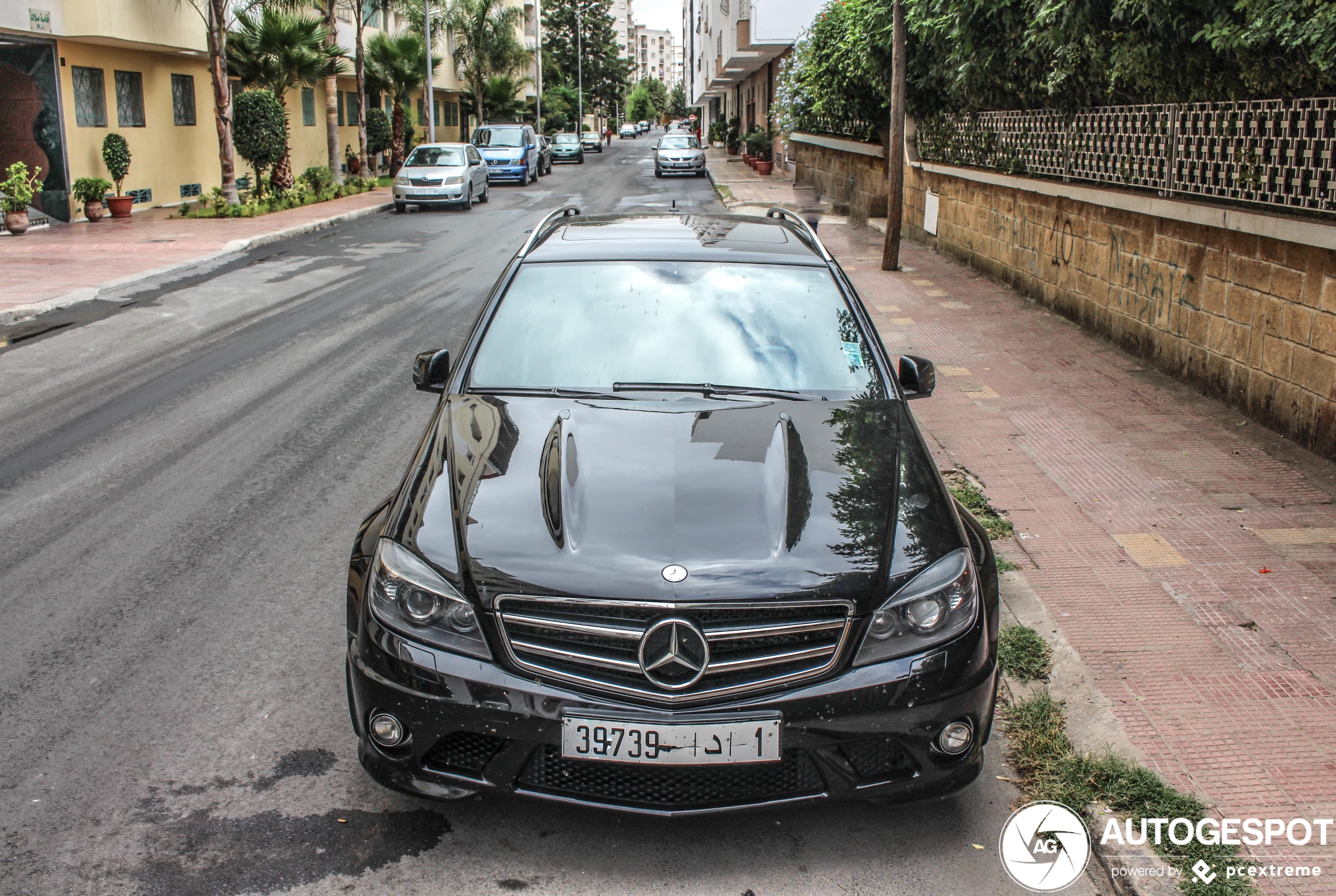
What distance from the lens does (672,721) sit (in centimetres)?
292

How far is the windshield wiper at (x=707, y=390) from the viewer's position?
4055mm

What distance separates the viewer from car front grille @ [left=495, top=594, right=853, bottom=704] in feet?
9.73

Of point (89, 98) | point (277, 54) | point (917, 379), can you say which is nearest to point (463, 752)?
point (917, 379)

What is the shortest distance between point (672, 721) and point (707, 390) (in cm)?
146

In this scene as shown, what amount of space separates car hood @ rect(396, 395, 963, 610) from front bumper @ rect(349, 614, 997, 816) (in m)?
0.23

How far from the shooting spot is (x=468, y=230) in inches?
896

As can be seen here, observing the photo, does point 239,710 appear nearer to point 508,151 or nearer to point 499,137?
point 508,151

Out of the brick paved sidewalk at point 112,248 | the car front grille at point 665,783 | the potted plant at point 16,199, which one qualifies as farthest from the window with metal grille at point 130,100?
the car front grille at point 665,783

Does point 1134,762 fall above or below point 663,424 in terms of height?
below

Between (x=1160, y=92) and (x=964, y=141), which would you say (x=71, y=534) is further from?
(x=964, y=141)

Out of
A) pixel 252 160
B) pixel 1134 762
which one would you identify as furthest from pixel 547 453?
pixel 252 160

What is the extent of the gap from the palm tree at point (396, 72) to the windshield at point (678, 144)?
8200 mm

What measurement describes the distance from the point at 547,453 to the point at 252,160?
25.0 m

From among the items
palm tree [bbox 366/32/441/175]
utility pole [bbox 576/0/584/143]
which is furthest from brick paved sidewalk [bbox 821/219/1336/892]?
utility pole [bbox 576/0/584/143]
